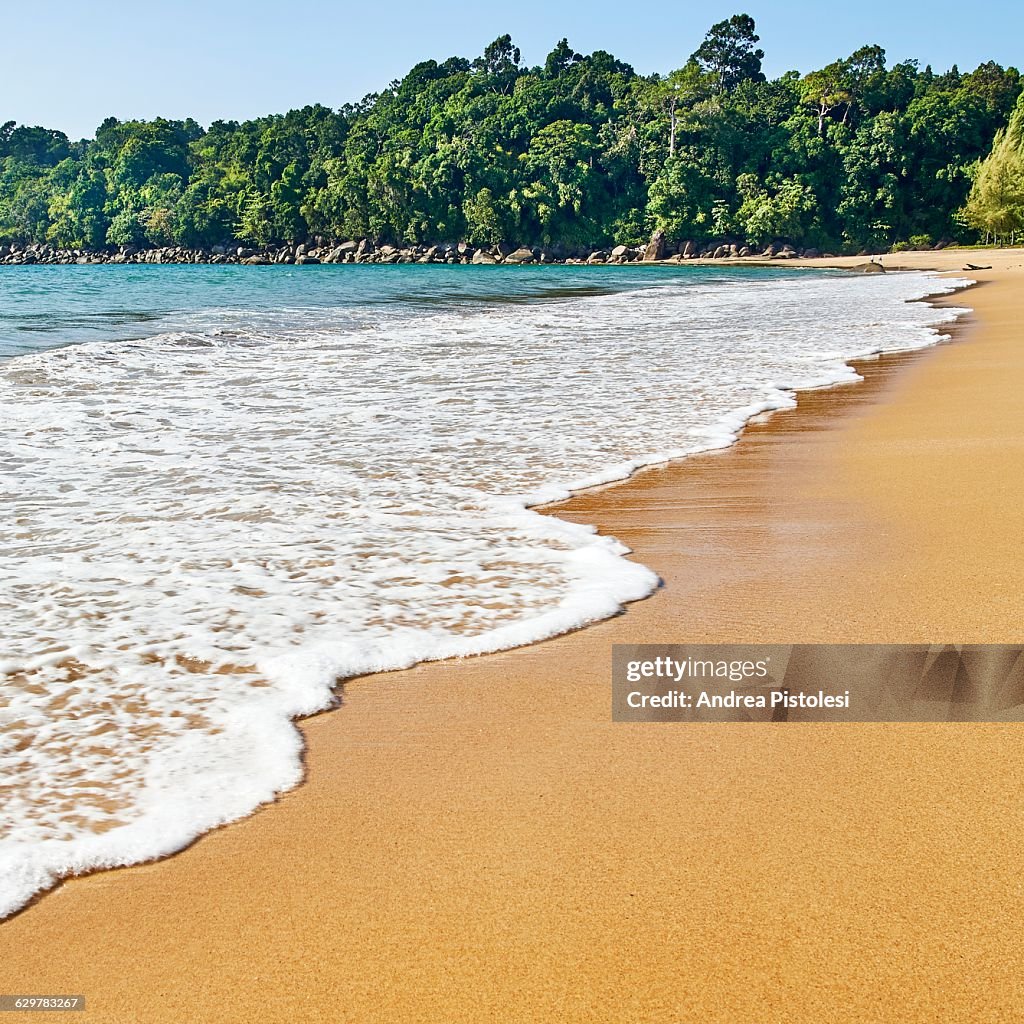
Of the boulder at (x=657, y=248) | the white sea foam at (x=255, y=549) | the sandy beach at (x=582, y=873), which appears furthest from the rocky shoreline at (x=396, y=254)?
the sandy beach at (x=582, y=873)

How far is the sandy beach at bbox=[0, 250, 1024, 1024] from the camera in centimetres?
149

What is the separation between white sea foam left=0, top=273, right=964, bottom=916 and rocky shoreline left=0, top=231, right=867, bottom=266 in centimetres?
6465

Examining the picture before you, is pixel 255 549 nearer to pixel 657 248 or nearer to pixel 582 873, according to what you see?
pixel 582 873

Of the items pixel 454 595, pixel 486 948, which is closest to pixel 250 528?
pixel 454 595

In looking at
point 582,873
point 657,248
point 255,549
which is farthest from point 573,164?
point 582,873

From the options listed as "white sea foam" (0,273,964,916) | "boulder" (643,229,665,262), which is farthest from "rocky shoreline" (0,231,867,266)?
"white sea foam" (0,273,964,916)

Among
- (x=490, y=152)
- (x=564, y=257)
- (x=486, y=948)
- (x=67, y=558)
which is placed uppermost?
(x=490, y=152)

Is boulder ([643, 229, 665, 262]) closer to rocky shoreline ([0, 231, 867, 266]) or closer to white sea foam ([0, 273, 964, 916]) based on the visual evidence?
rocky shoreline ([0, 231, 867, 266])

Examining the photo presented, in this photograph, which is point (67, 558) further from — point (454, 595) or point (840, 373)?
point (840, 373)

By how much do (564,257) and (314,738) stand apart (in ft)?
269

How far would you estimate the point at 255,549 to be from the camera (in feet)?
11.9

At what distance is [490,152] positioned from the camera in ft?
280

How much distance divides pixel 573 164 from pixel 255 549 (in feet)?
275

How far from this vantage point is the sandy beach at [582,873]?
1487 millimetres
